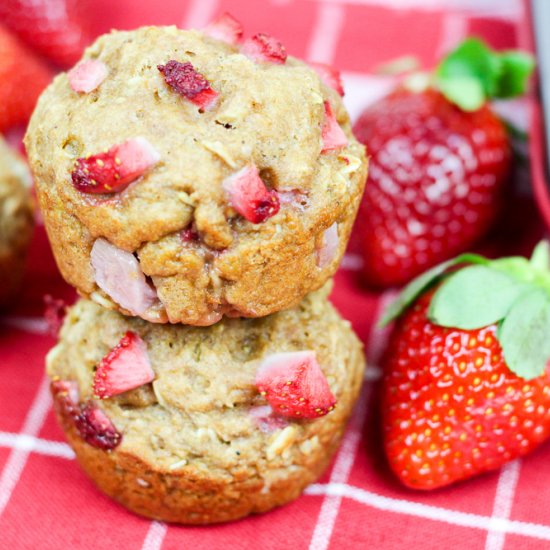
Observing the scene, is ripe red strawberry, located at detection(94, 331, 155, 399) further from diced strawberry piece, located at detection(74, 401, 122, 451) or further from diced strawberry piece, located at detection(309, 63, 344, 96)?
diced strawberry piece, located at detection(309, 63, 344, 96)

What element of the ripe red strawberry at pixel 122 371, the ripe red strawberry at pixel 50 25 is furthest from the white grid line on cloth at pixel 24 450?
the ripe red strawberry at pixel 50 25

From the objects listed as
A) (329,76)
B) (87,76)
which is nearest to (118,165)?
(87,76)

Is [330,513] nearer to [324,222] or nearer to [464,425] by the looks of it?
[464,425]

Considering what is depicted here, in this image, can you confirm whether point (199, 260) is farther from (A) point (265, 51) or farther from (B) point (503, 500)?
(B) point (503, 500)

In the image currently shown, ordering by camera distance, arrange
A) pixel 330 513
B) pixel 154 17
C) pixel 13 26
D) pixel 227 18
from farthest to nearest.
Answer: pixel 154 17 → pixel 13 26 → pixel 330 513 → pixel 227 18

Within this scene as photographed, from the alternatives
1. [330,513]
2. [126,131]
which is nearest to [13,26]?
[126,131]

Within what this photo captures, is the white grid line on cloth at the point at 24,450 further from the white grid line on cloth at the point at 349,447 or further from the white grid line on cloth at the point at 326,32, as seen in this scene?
the white grid line on cloth at the point at 326,32

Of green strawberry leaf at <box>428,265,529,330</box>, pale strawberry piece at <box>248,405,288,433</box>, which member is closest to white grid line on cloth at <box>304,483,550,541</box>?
pale strawberry piece at <box>248,405,288,433</box>
